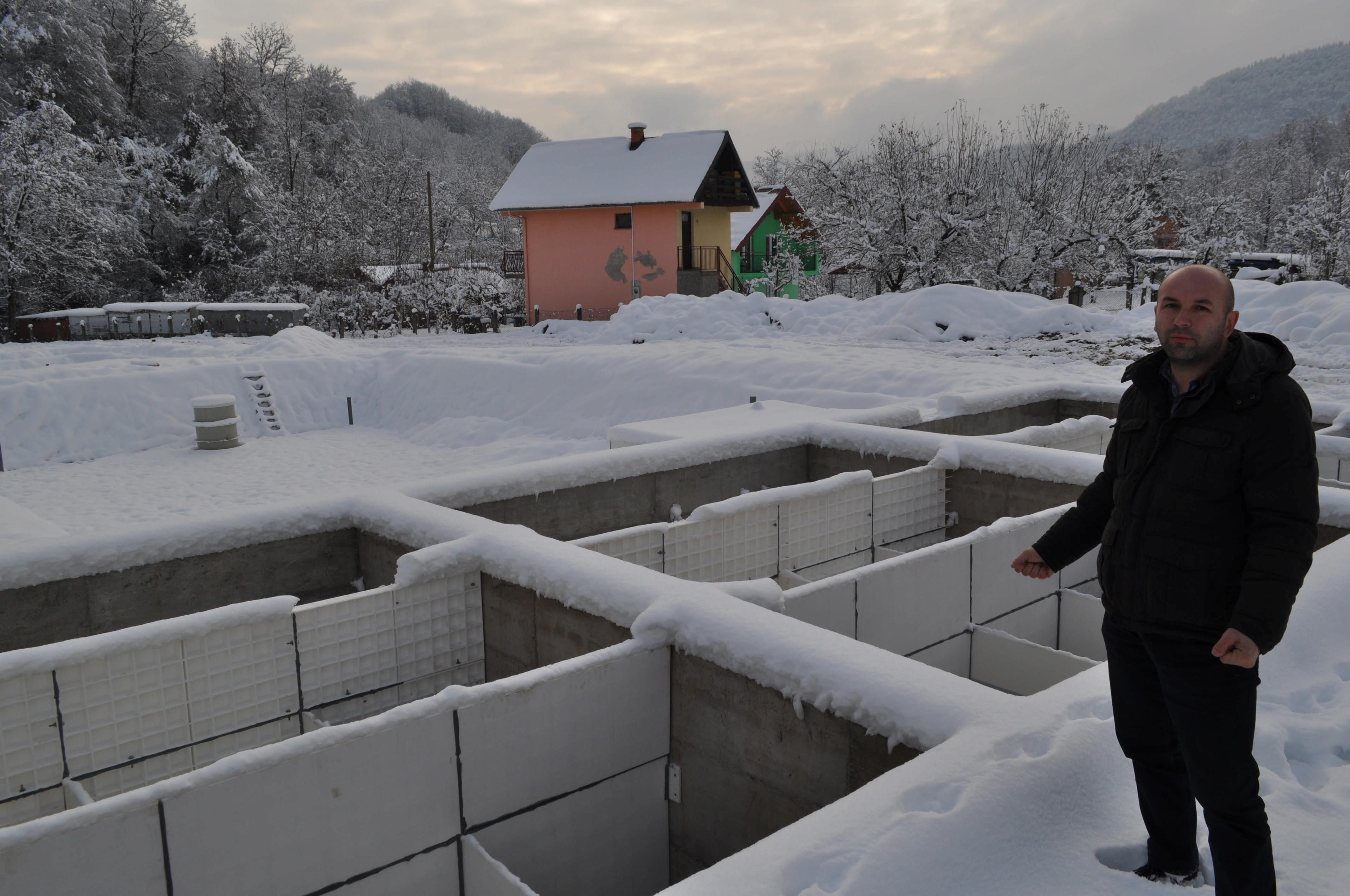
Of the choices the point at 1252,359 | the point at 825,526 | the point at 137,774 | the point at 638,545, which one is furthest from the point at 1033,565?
the point at 825,526

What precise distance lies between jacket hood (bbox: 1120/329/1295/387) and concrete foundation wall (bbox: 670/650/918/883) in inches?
66.6

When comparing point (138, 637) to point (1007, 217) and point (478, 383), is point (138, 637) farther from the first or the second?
point (1007, 217)

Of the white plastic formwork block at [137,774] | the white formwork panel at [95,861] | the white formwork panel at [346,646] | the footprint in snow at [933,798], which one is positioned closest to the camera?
the footprint in snow at [933,798]

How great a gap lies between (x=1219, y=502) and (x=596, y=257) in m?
30.7

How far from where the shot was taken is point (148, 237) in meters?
33.4

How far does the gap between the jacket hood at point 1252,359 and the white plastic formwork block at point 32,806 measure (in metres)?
4.66

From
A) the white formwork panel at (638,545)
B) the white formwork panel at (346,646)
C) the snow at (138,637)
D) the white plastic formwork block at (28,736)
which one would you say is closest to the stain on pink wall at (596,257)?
the white formwork panel at (638,545)

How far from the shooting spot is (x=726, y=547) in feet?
23.0

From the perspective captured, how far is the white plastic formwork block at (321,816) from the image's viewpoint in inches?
128

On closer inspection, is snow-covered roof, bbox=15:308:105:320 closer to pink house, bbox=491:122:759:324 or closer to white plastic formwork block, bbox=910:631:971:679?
pink house, bbox=491:122:759:324

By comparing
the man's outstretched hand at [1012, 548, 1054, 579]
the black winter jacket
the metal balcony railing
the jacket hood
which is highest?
the metal balcony railing

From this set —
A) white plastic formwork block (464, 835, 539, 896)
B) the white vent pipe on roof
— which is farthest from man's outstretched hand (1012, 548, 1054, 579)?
the white vent pipe on roof

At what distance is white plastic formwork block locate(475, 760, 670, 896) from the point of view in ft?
13.2

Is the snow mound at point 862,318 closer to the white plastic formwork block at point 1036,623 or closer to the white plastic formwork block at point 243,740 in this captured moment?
the white plastic formwork block at point 1036,623
